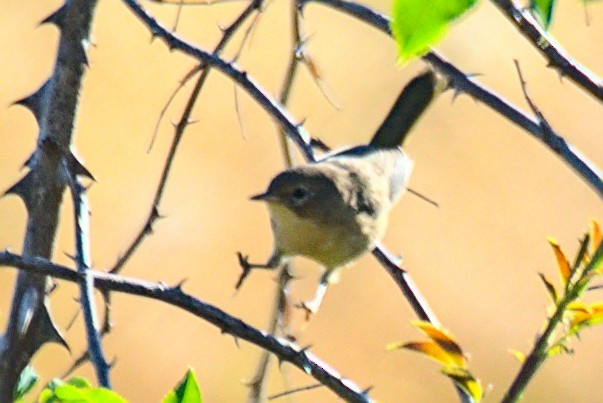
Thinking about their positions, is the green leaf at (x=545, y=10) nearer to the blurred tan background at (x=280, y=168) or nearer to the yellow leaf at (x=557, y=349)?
the yellow leaf at (x=557, y=349)

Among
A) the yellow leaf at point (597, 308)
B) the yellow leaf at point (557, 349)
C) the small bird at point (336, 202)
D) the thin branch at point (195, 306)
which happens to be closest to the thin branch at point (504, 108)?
the yellow leaf at point (597, 308)

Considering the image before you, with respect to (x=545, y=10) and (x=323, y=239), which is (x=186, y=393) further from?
(x=323, y=239)

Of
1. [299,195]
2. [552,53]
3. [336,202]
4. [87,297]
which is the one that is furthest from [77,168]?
[336,202]

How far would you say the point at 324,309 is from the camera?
8.43 metres

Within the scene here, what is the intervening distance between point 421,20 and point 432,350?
723 mm

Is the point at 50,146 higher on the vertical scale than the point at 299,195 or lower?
higher

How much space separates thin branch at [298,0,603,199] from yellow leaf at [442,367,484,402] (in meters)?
0.42

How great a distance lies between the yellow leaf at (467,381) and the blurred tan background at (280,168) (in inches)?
230

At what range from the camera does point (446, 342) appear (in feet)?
6.22

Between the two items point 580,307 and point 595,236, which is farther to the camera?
point 595,236

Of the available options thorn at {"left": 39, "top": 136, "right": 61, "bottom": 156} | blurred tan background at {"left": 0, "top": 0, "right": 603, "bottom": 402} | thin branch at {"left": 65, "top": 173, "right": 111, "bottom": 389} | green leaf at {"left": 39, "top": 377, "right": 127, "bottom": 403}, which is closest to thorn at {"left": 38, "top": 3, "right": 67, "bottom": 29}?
thorn at {"left": 39, "top": 136, "right": 61, "bottom": 156}

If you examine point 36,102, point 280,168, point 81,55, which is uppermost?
point 81,55

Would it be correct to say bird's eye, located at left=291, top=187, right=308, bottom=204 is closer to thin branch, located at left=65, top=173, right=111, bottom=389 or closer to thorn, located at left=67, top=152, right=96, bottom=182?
thorn, located at left=67, top=152, right=96, bottom=182

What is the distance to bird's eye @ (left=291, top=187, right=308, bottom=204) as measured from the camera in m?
4.31
